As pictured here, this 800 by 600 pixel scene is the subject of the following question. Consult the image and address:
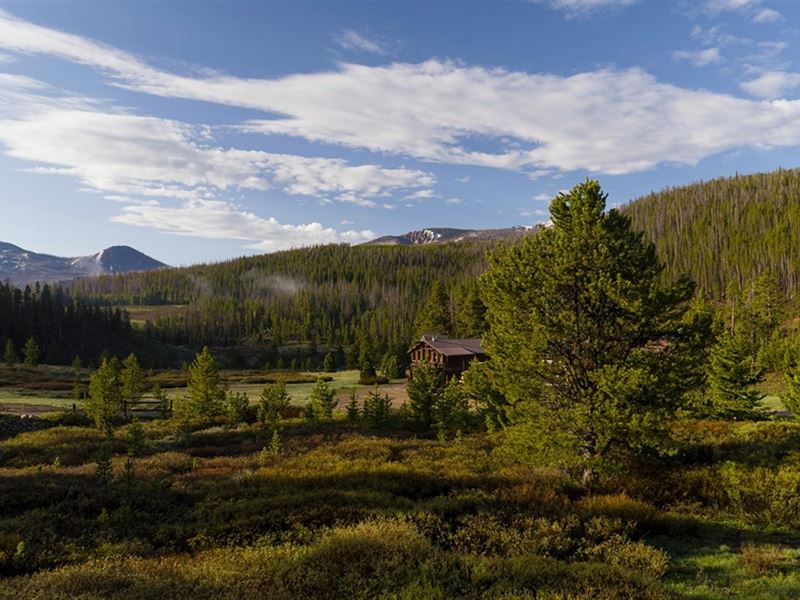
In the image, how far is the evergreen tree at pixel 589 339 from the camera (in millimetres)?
14945

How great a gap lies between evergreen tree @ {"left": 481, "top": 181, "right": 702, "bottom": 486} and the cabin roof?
4586cm

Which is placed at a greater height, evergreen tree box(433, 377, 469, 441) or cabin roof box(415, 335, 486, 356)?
cabin roof box(415, 335, 486, 356)

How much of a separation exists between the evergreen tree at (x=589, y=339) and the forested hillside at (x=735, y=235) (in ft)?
444

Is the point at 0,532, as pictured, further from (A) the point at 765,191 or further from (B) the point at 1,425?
(A) the point at 765,191

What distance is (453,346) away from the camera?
65938 millimetres

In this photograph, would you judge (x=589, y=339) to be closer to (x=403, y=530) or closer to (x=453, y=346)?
(x=403, y=530)

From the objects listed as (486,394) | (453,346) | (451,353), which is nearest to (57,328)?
(453,346)

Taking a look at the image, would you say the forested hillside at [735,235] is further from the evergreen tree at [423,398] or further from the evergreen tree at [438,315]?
the evergreen tree at [423,398]

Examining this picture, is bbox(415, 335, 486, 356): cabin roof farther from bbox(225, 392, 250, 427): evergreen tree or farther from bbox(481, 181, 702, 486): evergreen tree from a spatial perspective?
bbox(481, 181, 702, 486): evergreen tree

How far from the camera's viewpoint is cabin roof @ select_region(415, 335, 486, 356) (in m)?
63.2

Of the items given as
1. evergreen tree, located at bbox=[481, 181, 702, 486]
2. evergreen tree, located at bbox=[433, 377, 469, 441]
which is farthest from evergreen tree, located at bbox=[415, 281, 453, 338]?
evergreen tree, located at bbox=[481, 181, 702, 486]

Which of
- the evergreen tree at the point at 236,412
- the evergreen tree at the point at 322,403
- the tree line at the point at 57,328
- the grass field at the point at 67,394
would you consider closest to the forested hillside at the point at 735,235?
the grass field at the point at 67,394

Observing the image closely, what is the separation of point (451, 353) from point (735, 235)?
152m

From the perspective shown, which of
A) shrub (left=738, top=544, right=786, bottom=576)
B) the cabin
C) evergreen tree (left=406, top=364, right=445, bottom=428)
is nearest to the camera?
shrub (left=738, top=544, right=786, bottom=576)
